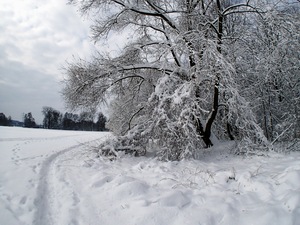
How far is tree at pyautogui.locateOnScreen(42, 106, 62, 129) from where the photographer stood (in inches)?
3511

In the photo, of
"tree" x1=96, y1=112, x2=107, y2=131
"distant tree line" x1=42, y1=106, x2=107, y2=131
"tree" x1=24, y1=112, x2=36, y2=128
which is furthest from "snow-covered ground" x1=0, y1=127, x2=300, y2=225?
"tree" x1=24, y1=112, x2=36, y2=128

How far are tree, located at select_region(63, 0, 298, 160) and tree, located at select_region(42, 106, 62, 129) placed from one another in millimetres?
81784

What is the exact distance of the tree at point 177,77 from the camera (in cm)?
862

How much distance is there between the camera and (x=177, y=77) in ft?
32.0

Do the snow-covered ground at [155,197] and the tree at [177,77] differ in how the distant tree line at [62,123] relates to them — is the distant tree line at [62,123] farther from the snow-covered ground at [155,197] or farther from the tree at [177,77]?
the snow-covered ground at [155,197]

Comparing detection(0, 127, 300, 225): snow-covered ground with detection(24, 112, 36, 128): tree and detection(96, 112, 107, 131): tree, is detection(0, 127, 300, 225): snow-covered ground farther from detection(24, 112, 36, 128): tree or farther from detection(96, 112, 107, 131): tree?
detection(24, 112, 36, 128): tree

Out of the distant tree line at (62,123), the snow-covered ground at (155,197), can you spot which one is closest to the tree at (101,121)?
the distant tree line at (62,123)

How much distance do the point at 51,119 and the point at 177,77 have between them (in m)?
88.1

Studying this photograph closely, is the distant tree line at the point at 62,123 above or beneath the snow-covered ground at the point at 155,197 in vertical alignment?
above

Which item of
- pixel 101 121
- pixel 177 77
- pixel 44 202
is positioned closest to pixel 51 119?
pixel 101 121

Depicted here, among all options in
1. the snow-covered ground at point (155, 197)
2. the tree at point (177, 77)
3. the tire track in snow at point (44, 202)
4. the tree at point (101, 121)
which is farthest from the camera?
the tree at point (101, 121)

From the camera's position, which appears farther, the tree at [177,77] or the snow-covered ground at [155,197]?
the tree at [177,77]

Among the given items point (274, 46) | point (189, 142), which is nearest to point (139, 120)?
point (189, 142)

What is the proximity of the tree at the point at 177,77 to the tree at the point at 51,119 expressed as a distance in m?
81.8
